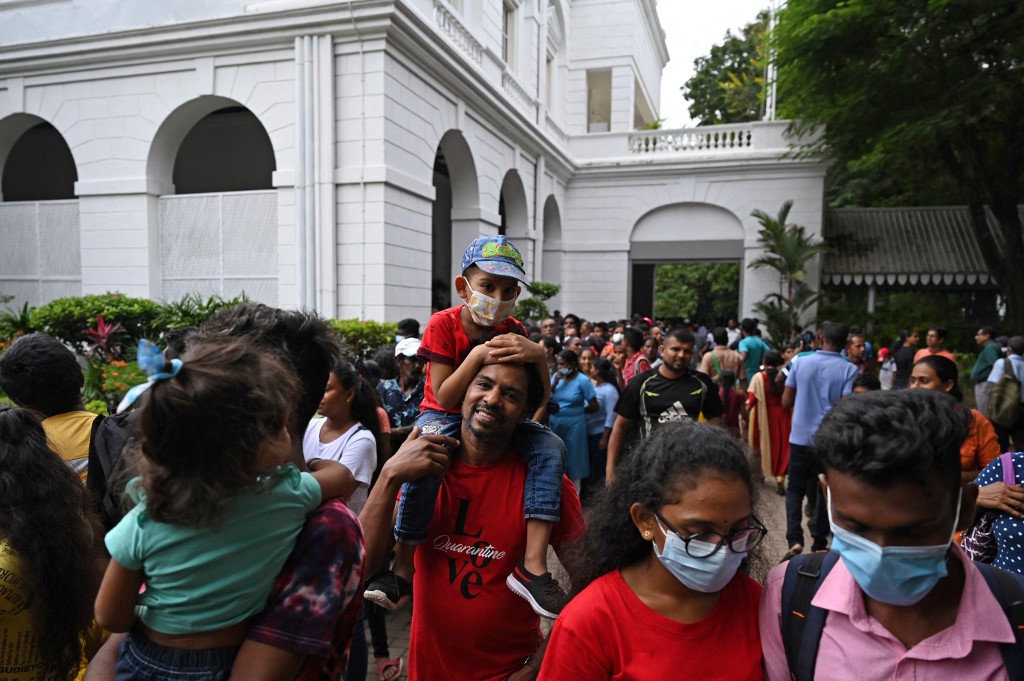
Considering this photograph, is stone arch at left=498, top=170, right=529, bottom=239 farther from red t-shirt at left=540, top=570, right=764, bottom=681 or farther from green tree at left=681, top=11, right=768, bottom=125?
green tree at left=681, top=11, right=768, bottom=125

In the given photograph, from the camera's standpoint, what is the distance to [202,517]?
121 centimetres

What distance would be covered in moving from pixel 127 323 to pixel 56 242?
5208mm

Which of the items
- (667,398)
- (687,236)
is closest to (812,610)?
(667,398)

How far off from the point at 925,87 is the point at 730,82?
1971 centimetres

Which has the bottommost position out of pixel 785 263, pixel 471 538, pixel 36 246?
pixel 471 538

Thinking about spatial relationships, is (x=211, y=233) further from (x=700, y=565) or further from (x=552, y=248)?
(x=700, y=565)

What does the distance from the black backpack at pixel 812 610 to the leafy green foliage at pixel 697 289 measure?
123 feet

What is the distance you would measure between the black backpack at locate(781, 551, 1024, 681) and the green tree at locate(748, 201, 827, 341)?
56.5ft

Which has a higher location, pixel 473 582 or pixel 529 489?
pixel 529 489

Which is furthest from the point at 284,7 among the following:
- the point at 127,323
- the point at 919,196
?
the point at 919,196

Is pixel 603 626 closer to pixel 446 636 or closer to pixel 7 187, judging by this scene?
pixel 446 636

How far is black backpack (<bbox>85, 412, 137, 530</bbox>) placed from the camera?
2.42 meters

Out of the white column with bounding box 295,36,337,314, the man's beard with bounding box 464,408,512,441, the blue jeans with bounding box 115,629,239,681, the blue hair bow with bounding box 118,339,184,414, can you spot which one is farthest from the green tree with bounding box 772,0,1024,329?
the blue jeans with bounding box 115,629,239,681

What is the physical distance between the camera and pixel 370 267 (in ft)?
33.8
